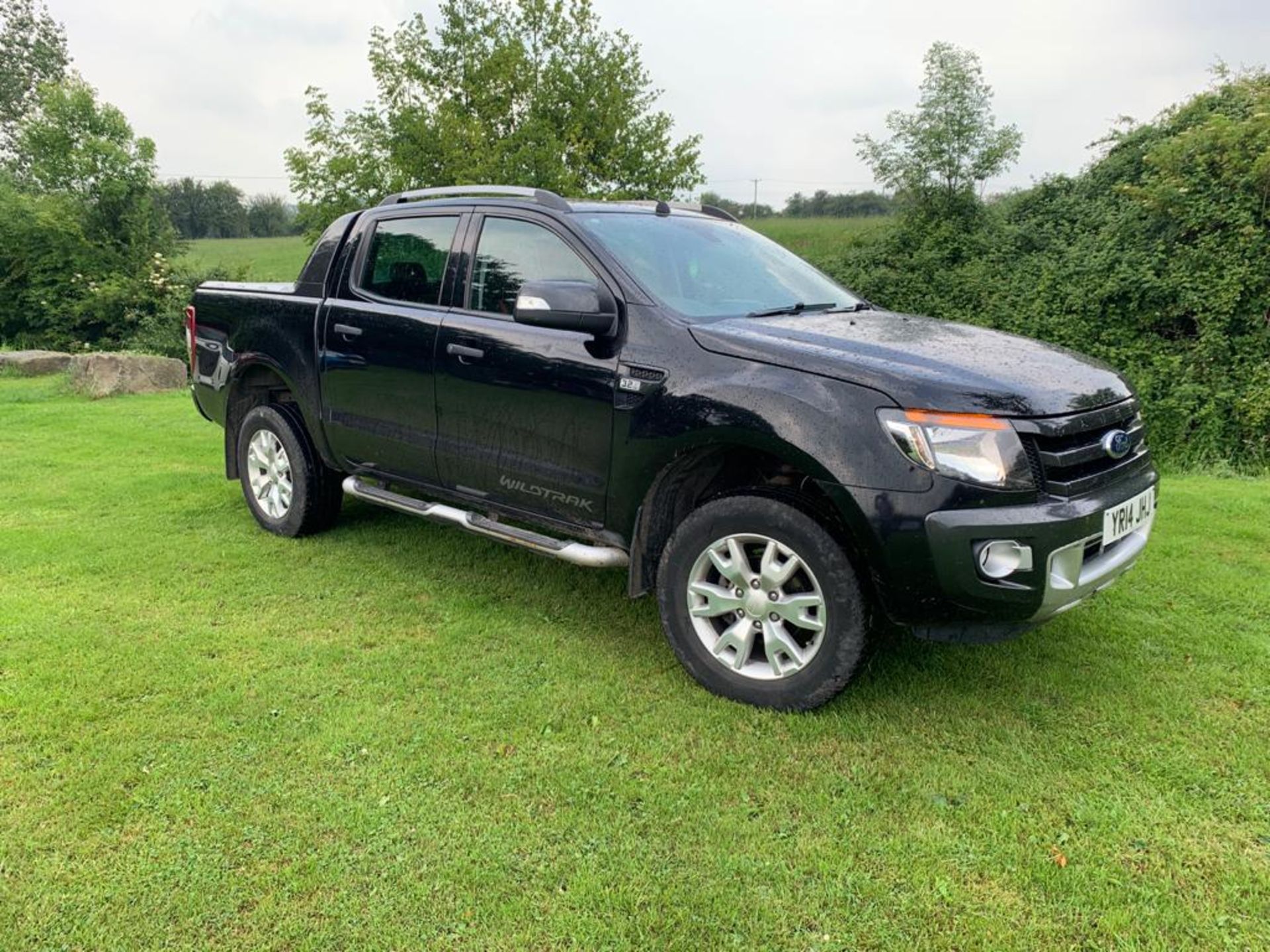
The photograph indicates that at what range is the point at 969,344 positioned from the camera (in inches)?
126

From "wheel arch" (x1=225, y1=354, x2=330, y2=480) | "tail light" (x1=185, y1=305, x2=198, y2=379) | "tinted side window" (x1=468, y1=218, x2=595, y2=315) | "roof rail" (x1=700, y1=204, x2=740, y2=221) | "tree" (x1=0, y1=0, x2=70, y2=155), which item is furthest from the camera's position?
"tree" (x1=0, y1=0, x2=70, y2=155)

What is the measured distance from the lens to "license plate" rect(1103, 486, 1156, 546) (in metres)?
2.81

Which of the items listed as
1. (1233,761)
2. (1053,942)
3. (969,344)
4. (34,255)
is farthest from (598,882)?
(34,255)

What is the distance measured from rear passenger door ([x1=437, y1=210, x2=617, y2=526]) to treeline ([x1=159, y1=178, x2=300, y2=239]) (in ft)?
188

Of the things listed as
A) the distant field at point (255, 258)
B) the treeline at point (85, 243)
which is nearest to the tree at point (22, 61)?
the distant field at point (255, 258)

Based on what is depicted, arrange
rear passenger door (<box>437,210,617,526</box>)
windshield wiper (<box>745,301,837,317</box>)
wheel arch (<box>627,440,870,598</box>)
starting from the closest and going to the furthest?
wheel arch (<box>627,440,870,598</box>) < rear passenger door (<box>437,210,617,526</box>) < windshield wiper (<box>745,301,837,317</box>)

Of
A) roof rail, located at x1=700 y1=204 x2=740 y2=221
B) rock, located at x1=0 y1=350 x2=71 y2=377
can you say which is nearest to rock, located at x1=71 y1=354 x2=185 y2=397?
rock, located at x1=0 y1=350 x2=71 y2=377

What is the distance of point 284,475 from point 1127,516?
4.25 m

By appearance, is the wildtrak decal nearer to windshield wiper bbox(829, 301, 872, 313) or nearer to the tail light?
windshield wiper bbox(829, 301, 872, 313)

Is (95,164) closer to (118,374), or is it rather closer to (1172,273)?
(118,374)

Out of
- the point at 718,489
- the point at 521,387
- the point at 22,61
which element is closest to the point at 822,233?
the point at 521,387

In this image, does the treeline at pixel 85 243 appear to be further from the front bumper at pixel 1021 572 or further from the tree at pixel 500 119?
the front bumper at pixel 1021 572

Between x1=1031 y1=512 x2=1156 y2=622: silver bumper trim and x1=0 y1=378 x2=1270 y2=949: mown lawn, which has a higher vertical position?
x1=1031 y1=512 x2=1156 y2=622: silver bumper trim

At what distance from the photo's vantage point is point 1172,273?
974 centimetres
